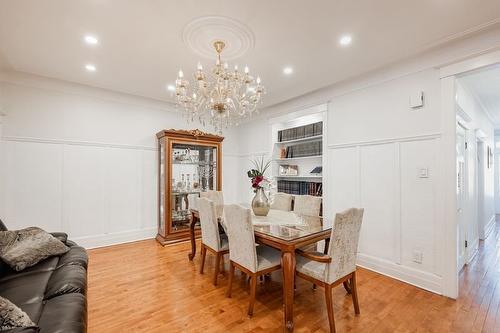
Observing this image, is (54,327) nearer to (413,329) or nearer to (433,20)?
(413,329)

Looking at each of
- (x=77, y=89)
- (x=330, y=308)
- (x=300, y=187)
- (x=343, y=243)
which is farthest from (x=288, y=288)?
(x=77, y=89)

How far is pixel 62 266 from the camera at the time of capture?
1.95m

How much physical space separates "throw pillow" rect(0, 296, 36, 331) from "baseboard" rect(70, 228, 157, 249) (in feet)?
10.1

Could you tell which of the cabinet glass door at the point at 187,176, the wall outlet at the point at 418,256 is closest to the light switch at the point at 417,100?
the wall outlet at the point at 418,256

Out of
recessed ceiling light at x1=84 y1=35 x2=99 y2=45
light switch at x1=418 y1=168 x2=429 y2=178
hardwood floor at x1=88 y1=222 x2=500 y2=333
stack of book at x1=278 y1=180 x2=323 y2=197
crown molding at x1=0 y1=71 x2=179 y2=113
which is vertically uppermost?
recessed ceiling light at x1=84 y1=35 x2=99 y2=45

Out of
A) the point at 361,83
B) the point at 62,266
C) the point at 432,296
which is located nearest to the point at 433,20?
the point at 361,83

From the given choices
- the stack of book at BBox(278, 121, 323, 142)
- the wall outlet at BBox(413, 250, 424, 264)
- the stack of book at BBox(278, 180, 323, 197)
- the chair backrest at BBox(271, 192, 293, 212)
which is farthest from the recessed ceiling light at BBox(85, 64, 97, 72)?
the wall outlet at BBox(413, 250, 424, 264)

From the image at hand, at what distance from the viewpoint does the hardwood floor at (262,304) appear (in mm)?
1919

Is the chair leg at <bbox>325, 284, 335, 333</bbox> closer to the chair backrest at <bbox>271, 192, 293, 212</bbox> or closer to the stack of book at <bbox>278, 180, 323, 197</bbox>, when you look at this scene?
the chair backrest at <bbox>271, 192, 293, 212</bbox>

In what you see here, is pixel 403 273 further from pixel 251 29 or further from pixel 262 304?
pixel 251 29

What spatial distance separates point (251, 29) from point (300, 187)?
9.29 ft

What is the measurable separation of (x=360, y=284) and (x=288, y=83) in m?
2.92

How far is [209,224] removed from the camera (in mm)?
2709

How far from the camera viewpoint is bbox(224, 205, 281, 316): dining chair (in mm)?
2062
